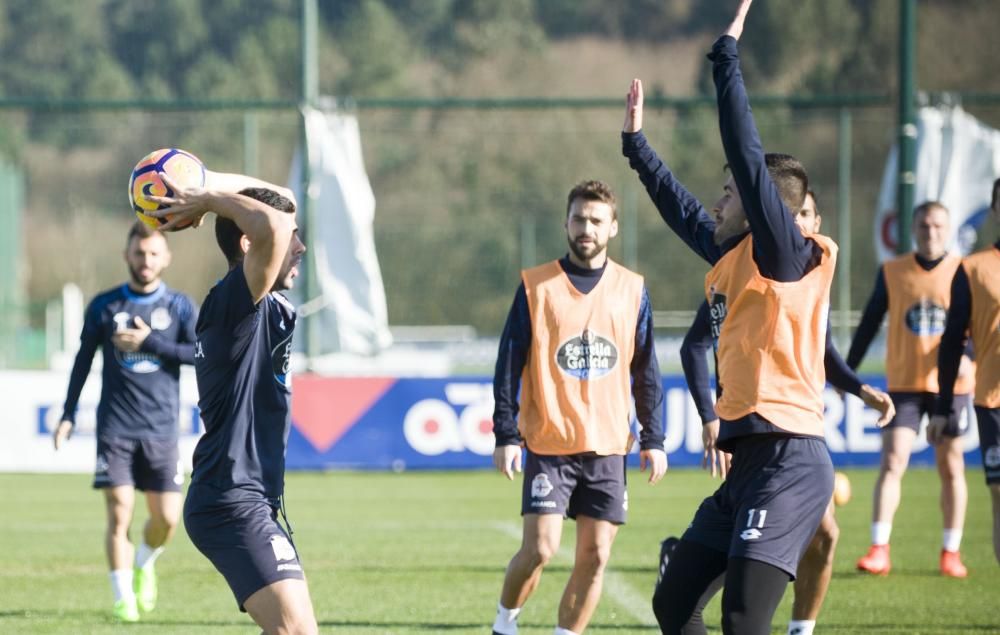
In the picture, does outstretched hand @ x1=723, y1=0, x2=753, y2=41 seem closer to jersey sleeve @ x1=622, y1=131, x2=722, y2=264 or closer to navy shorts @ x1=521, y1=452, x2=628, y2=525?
jersey sleeve @ x1=622, y1=131, x2=722, y2=264

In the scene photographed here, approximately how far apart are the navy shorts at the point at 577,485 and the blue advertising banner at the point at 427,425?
8277 millimetres

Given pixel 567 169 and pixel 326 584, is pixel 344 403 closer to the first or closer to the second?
pixel 326 584

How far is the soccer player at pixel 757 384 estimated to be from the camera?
4609 millimetres

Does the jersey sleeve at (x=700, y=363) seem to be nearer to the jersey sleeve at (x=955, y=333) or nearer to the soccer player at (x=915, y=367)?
the jersey sleeve at (x=955, y=333)

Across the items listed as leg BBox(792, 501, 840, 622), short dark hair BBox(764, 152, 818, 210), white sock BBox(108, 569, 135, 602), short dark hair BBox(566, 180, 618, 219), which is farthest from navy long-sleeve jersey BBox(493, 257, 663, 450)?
white sock BBox(108, 569, 135, 602)

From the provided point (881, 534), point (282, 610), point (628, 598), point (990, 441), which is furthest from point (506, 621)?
point (881, 534)

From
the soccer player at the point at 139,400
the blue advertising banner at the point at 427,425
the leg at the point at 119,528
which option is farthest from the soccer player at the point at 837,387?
the blue advertising banner at the point at 427,425

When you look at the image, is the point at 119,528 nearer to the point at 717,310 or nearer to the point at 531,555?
the point at 531,555

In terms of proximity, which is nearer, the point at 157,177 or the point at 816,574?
the point at 157,177

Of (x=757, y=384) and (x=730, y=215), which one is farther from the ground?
(x=730, y=215)

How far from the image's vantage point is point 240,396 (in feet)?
16.2

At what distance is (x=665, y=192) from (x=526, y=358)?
5.19ft

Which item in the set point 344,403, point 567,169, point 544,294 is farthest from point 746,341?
point 567,169

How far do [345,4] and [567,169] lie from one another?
682 cm
